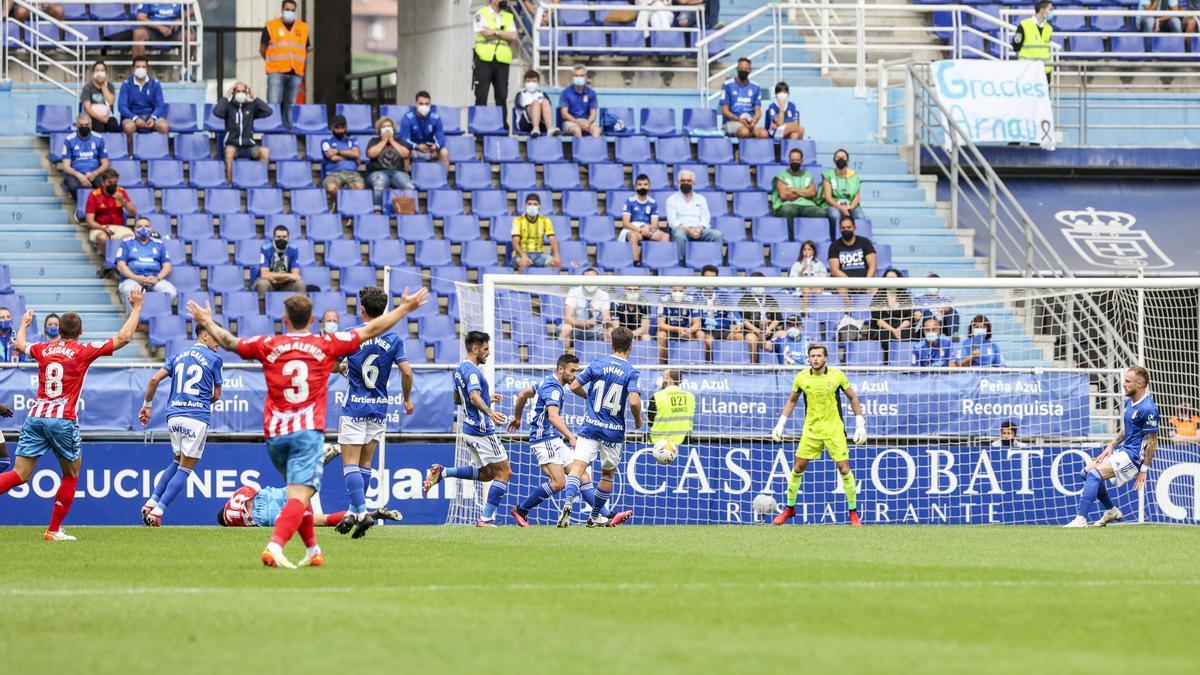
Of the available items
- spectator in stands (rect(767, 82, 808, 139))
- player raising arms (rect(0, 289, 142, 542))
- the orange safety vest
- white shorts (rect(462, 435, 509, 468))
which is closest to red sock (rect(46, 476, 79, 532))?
player raising arms (rect(0, 289, 142, 542))

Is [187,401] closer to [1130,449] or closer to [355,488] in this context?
[355,488]

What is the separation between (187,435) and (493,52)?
10.7 meters

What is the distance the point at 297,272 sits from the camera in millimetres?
23000

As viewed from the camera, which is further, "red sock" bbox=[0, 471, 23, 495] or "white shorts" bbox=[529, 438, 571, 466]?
"white shorts" bbox=[529, 438, 571, 466]

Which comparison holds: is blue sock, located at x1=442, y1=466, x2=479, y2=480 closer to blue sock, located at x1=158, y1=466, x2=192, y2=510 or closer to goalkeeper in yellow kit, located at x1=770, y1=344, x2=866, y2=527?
blue sock, located at x1=158, y1=466, x2=192, y2=510

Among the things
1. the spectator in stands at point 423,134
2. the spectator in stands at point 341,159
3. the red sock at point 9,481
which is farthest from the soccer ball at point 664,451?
the spectator in stands at point 423,134

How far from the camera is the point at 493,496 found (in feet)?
57.5

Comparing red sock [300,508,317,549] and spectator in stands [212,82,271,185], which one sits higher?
spectator in stands [212,82,271,185]

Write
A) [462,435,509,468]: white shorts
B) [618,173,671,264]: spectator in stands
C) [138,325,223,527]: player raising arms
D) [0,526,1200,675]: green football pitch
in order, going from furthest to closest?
[618,173,671,264]: spectator in stands < [138,325,223,527]: player raising arms < [462,435,509,468]: white shorts < [0,526,1200,675]: green football pitch

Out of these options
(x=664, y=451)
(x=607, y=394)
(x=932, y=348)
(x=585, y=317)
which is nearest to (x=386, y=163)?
(x=585, y=317)

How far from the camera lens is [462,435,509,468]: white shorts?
1734cm

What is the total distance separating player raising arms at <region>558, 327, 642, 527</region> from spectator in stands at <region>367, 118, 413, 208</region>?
8.05 meters

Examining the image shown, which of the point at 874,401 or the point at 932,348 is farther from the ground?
the point at 932,348

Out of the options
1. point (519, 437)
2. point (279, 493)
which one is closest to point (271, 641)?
point (279, 493)
